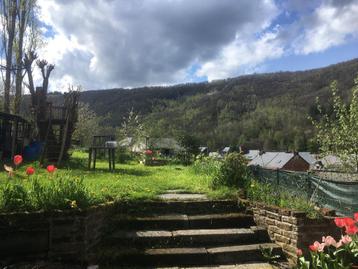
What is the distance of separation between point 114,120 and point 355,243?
66.6 meters

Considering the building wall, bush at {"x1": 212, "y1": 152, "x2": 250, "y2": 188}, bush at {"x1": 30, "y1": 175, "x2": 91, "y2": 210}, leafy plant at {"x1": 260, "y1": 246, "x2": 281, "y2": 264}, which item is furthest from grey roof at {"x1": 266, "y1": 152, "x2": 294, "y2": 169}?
bush at {"x1": 30, "y1": 175, "x2": 91, "y2": 210}

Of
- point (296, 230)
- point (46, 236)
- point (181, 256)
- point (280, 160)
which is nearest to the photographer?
point (46, 236)

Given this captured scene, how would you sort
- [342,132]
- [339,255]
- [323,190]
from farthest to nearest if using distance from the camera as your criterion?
[342,132] < [323,190] < [339,255]

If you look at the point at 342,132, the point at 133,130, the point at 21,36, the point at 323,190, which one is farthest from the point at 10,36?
the point at 323,190

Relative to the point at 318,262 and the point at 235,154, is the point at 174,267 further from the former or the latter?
the point at 235,154

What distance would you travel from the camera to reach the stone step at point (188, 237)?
5945 mm

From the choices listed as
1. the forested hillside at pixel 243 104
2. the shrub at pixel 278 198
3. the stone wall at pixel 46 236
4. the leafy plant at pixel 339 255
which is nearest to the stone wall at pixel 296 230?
the shrub at pixel 278 198

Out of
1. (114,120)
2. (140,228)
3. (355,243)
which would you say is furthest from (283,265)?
(114,120)

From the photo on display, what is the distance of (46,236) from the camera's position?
5145mm

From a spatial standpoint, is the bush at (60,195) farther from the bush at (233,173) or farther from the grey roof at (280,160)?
the grey roof at (280,160)

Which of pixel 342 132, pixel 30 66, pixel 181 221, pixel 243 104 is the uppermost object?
pixel 243 104

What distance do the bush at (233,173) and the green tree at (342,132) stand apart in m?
10.9

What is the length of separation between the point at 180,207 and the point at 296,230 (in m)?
2.13

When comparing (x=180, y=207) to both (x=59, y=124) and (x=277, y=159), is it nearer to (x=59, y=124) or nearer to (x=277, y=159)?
Answer: (x=59, y=124)
